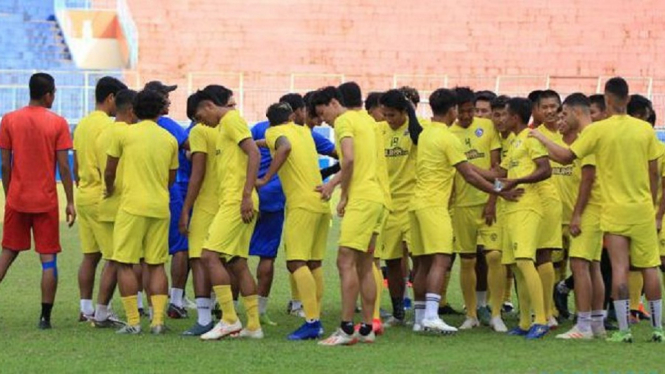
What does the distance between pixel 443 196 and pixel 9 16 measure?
32462 mm

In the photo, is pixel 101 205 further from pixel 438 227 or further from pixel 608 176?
pixel 608 176

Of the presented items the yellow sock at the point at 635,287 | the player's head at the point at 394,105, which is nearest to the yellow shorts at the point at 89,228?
the player's head at the point at 394,105

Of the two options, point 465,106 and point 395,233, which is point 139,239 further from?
point 465,106

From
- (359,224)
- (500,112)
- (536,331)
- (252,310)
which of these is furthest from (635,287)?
(252,310)

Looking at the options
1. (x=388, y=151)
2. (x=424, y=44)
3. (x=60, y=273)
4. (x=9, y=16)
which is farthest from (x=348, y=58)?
(x=388, y=151)

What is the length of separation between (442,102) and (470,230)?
4.33ft

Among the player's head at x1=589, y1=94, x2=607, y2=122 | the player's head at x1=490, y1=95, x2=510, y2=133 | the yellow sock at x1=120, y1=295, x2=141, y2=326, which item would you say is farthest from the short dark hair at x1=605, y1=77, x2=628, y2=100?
the yellow sock at x1=120, y1=295, x2=141, y2=326

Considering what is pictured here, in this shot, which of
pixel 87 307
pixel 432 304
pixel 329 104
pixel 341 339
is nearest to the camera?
pixel 341 339

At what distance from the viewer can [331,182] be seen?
11461 millimetres

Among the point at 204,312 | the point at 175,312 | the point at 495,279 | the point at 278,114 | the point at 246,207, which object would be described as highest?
the point at 278,114

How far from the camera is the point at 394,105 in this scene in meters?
12.1

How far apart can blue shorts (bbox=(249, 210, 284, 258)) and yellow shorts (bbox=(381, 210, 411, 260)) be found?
3.47ft

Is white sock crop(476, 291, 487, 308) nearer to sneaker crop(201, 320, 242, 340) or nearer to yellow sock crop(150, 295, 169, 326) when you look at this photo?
sneaker crop(201, 320, 242, 340)

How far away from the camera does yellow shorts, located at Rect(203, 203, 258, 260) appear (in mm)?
11500
